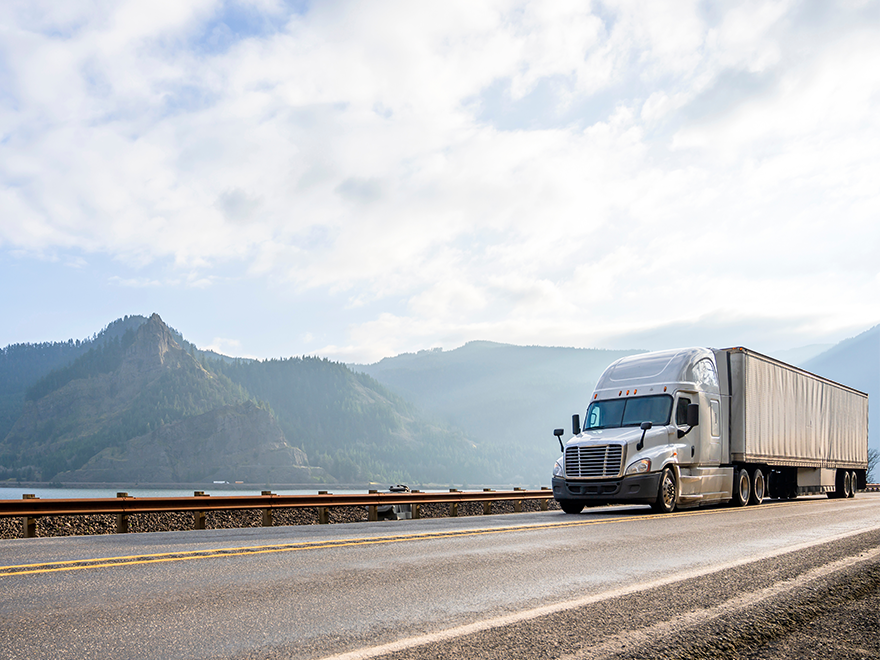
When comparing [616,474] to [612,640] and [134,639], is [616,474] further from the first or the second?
[134,639]

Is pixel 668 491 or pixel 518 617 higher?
pixel 518 617

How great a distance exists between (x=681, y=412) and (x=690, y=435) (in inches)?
26.8

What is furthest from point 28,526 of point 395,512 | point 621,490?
point 621,490

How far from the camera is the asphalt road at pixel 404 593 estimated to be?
4090 mm

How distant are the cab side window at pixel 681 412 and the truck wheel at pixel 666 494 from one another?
3.86 ft

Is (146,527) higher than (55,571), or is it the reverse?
(55,571)

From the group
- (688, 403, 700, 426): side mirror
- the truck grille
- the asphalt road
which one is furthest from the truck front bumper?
the asphalt road

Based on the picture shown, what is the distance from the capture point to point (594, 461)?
15609 mm

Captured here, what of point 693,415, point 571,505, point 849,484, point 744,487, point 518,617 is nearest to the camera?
point 518,617

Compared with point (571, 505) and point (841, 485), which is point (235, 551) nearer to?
point (571, 505)

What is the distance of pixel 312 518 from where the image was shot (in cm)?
1712

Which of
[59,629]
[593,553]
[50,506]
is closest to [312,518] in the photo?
[50,506]

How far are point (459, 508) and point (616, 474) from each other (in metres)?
6.11

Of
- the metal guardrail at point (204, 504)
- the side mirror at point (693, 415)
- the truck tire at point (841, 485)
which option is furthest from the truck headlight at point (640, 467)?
the truck tire at point (841, 485)
